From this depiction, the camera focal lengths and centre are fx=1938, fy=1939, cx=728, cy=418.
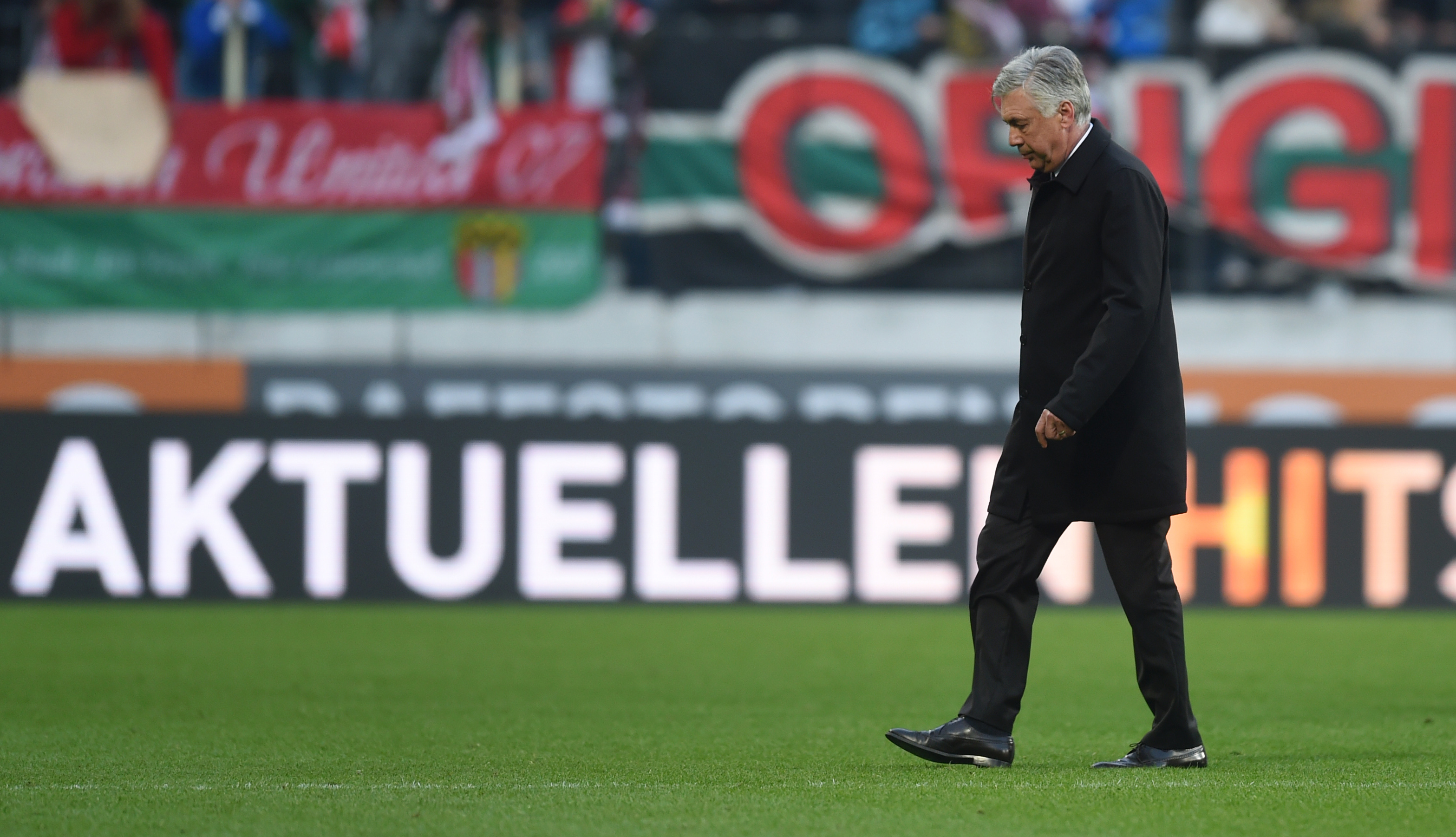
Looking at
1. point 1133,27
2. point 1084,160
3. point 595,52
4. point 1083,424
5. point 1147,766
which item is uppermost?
Answer: point 1133,27

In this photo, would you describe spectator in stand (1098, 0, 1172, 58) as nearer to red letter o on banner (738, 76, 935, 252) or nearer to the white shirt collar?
red letter o on banner (738, 76, 935, 252)

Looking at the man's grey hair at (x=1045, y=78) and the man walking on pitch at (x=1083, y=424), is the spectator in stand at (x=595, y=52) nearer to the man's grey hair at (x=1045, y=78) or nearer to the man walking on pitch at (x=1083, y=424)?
the man walking on pitch at (x=1083, y=424)

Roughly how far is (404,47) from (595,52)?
4.31ft

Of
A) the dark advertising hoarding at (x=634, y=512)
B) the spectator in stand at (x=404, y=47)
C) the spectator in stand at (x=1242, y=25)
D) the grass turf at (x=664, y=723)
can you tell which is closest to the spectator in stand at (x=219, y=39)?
the spectator in stand at (x=404, y=47)

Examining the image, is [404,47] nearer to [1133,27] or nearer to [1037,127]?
[1133,27]

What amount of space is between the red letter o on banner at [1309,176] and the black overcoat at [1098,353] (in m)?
9.08

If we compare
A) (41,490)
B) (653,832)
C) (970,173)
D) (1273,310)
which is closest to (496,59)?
(970,173)

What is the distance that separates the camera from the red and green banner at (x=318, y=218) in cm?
1327

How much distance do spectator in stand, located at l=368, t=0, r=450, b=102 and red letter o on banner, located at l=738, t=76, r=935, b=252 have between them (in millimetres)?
2239

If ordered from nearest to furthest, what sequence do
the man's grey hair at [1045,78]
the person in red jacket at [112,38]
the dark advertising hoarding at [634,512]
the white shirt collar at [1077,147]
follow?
the man's grey hair at [1045,78] < the white shirt collar at [1077,147] < the dark advertising hoarding at [634,512] < the person in red jacket at [112,38]

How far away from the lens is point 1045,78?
473 centimetres

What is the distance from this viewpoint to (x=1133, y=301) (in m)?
4.76

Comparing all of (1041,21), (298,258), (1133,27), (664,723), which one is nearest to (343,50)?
(298,258)

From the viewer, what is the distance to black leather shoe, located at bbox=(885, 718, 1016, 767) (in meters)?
4.95
